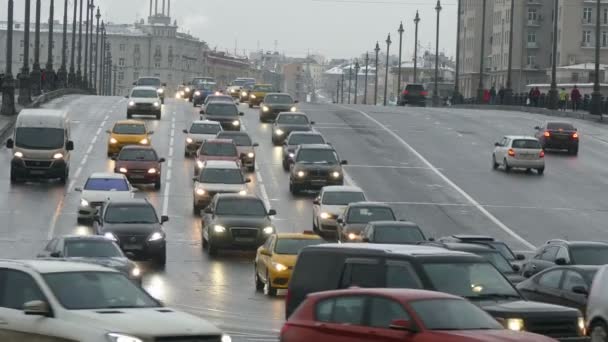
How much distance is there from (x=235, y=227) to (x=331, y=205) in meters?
5.49

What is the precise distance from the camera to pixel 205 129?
61.5m

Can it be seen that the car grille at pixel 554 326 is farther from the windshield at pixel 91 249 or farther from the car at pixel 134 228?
the car at pixel 134 228

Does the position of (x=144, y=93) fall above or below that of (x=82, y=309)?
above

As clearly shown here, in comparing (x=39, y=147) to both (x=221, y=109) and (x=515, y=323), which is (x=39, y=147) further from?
(x=515, y=323)

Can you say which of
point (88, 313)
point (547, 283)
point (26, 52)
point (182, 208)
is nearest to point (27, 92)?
point (26, 52)

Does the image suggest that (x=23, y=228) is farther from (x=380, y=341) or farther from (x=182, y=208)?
(x=380, y=341)

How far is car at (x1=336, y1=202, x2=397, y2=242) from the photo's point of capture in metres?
37.6

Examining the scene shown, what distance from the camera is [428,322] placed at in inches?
565

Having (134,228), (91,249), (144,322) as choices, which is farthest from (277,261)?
(144,322)

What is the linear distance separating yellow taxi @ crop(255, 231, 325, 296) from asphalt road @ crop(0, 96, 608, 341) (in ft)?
1.38

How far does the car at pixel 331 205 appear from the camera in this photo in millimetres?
41156

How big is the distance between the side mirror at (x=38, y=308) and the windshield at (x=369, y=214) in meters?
23.7

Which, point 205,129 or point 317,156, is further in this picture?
point 205,129

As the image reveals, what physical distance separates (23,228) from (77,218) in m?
2.29
